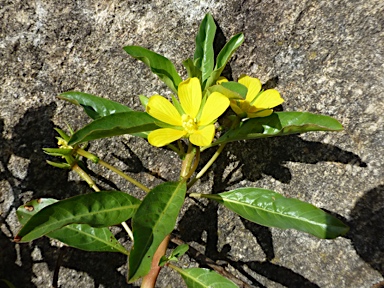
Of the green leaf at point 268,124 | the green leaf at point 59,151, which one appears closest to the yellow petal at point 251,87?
the green leaf at point 268,124

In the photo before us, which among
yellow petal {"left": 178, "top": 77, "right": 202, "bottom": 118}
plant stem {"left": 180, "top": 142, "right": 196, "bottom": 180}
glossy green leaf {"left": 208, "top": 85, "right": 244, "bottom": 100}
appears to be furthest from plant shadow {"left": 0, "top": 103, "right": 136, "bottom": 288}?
glossy green leaf {"left": 208, "top": 85, "right": 244, "bottom": 100}

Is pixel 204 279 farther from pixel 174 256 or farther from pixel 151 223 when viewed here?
pixel 151 223

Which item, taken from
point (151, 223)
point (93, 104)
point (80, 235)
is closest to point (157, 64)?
point (93, 104)

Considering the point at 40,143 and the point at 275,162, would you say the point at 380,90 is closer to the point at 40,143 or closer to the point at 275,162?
the point at 275,162

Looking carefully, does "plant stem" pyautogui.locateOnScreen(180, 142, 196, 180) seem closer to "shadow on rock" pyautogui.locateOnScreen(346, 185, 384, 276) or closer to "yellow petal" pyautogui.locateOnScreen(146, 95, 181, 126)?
"yellow petal" pyautogui.locateOnScreen(146, 95, 181, 126)

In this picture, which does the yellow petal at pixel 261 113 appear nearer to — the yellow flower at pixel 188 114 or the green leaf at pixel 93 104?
the yellow flower at pixel 188 114

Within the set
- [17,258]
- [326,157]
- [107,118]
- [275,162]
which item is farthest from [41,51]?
[326,157]

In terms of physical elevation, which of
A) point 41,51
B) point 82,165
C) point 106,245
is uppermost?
point 41,51
